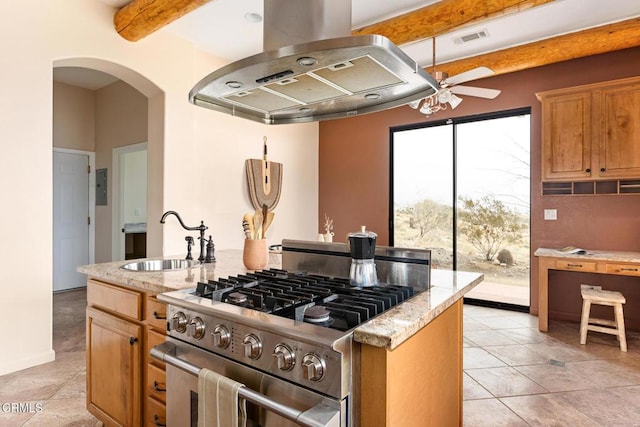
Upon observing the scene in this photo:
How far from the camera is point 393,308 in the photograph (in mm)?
1198

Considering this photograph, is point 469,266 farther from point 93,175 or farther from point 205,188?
point 93,175

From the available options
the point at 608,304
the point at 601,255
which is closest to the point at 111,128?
the point at 601,255

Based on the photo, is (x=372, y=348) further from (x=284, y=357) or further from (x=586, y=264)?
(x=586, y=264)

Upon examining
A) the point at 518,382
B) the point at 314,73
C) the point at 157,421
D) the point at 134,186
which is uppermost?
the point at 314,73

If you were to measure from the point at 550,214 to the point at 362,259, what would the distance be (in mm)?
3665

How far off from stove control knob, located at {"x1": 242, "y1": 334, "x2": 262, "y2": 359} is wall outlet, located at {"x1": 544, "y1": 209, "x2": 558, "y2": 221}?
419 cm

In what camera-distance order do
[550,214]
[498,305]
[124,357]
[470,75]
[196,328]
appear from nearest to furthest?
[196,328] → [124,357] → [470,75] → [550,214] → [498,305]

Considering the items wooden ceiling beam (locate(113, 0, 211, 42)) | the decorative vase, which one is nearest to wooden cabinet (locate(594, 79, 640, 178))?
the decorative vase

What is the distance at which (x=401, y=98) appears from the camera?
1717 mm

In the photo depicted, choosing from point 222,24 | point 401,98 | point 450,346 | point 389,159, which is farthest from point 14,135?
point 389,159

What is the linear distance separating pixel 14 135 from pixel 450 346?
3413mm

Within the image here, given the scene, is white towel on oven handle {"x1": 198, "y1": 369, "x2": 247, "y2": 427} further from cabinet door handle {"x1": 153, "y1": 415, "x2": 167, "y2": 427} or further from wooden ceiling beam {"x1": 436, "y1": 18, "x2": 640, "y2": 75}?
wooden ceiling beam {"x1": 436, "y1": 18, "x2": 640, "y2": 75}

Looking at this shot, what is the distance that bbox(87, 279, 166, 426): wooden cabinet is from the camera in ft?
5.25

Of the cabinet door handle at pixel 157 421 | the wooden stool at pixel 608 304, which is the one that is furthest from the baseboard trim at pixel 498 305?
the cabinet door handle at pixel 157 421
